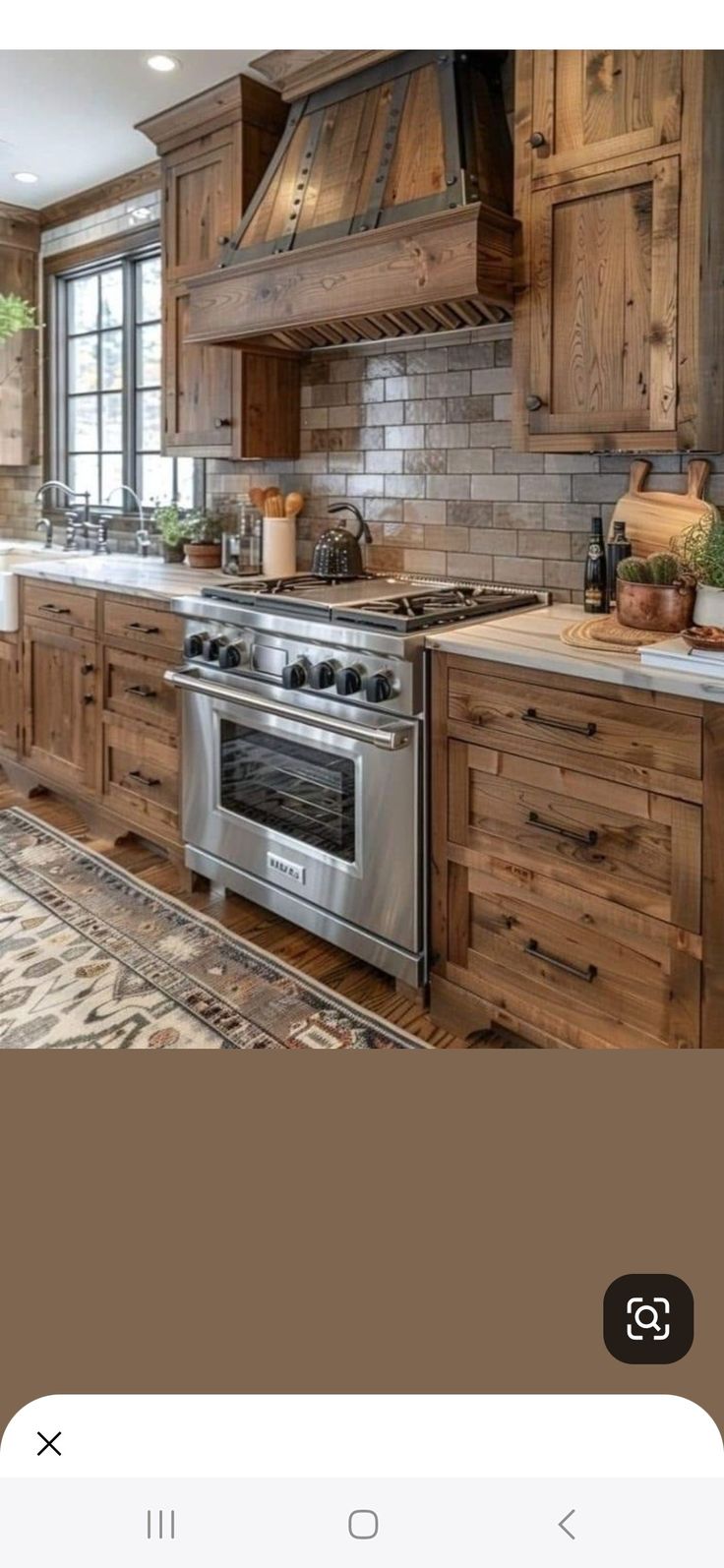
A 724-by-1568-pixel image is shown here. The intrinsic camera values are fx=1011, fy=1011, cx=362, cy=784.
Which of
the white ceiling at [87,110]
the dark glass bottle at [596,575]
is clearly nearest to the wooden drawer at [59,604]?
the white ceiling at [87,110]

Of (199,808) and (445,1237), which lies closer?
(445,1237)

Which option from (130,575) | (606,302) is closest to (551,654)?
(606,302)

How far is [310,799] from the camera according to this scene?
2.24m

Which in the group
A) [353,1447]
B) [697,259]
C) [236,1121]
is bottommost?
[353,1447]

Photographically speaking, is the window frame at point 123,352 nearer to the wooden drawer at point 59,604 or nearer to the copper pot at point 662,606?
the wooden drawer at point 59,604

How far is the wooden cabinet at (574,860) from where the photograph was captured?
152 centimetres

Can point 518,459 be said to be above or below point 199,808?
above

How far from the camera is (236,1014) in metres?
2.04

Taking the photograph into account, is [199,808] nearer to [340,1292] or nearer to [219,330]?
[219,330]

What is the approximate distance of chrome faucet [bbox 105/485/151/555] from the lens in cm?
373

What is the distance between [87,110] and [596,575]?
2217 mm

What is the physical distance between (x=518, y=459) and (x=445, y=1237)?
7.06ft

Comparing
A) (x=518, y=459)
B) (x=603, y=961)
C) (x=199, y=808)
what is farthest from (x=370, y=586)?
(x=603, y=961)

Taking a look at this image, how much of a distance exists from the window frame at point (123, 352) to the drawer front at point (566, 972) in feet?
6.62
